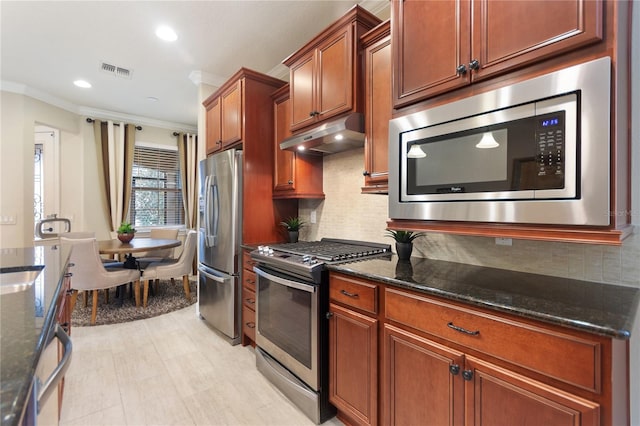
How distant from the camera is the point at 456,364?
118cm

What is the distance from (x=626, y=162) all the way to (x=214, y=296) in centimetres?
314

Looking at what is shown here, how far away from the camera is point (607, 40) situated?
0.99 m

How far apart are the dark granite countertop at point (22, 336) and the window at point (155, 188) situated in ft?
15.0

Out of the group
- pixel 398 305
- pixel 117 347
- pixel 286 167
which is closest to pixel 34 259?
pixel 117 347

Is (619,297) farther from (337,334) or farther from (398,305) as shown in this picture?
(337,334)

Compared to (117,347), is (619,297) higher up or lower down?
higher up

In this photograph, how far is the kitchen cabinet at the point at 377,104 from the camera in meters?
1.82

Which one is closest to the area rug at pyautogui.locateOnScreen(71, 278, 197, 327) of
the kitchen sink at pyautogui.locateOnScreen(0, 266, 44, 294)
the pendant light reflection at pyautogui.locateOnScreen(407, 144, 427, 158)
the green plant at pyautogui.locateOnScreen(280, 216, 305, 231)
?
the green plant at pyautogui.locateOnScreen(280, 216, 305, 231)

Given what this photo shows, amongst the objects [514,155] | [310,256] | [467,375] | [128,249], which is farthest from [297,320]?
[128,249]

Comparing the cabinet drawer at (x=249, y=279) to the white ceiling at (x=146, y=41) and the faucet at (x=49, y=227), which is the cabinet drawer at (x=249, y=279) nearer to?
the white ceiling at (x=146, y=41)

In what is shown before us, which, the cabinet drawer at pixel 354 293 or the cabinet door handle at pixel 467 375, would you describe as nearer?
the cabinet door handle at pixel 467 375

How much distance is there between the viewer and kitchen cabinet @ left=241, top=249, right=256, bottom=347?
8.58ft

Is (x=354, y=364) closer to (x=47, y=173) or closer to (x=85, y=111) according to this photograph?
(x=47, y=173)

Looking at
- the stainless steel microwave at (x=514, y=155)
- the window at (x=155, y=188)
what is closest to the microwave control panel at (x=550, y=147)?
the stainless steel microwave at (x=514, y=155)
